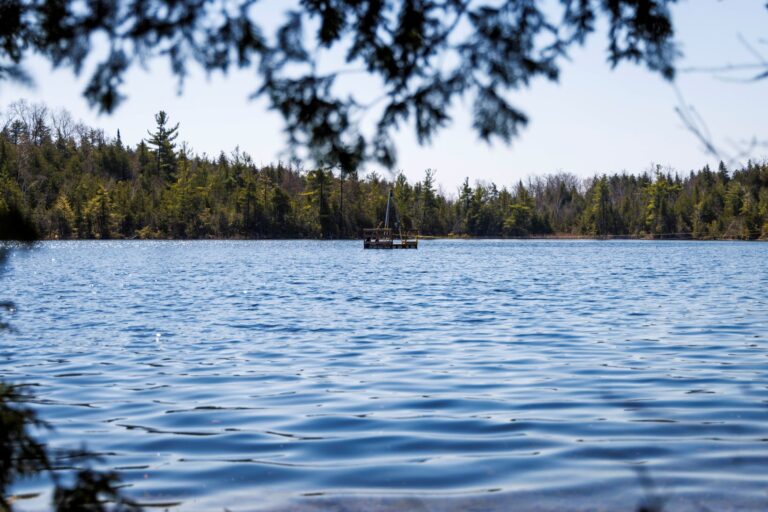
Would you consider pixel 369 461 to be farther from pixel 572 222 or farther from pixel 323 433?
pixel 572 222

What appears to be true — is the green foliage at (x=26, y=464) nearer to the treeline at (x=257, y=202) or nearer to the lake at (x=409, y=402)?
the lake at (x=409, y=402)

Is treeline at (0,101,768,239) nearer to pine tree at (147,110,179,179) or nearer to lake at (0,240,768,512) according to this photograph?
pine tree at (147,110,179,179)

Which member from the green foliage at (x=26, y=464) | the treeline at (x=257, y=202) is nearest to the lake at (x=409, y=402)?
the green foliage at (x=26, y=464)

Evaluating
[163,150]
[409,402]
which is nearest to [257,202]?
[163,150]

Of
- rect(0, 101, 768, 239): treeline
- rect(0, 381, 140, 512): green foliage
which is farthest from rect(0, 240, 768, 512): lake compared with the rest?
rect(0, 101, 768, 239): treeline

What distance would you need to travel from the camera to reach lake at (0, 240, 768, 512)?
6348 millimetres

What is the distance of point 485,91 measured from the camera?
454 centimetres

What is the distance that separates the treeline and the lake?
84301mm

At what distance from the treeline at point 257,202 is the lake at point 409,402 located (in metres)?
84.3

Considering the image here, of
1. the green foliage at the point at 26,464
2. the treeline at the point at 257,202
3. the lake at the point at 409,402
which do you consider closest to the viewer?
the green foliage at the point at 26,464

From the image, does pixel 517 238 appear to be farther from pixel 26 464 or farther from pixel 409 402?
pixel 26 464

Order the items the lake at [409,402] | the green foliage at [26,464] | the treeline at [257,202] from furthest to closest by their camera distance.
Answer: the treeline at [257,202]
the lake at [409,402]
the green foliage at [26,464]

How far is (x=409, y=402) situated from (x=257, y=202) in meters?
120

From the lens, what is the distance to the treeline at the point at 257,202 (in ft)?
382
